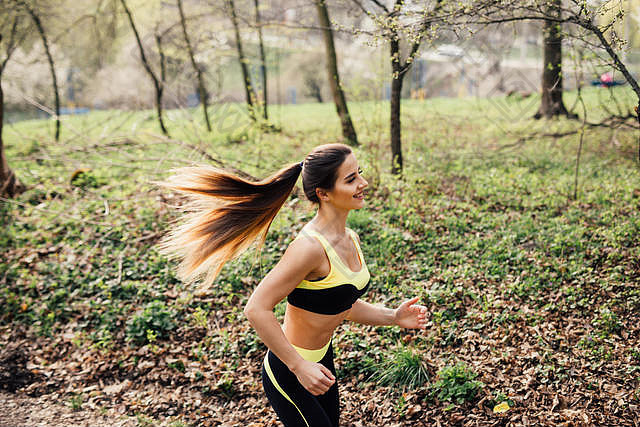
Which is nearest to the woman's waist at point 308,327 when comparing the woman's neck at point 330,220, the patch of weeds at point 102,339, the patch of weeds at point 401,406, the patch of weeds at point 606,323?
the woman's neck at point 330,220

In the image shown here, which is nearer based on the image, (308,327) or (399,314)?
(308,327)

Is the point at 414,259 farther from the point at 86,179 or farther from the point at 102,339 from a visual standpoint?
the point at 86,179

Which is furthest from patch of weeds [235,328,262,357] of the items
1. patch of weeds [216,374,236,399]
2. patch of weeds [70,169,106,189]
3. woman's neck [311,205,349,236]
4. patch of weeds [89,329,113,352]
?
patch of weeds [70,169,106,189]

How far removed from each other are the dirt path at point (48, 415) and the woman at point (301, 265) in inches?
97.4

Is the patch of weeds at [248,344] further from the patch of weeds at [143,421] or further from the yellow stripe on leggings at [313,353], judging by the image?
the yellow stripe on leggings at [313,353]

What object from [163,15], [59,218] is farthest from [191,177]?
[163,15]

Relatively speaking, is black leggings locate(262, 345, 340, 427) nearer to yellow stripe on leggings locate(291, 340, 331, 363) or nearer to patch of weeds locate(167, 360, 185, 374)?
yellow stripe on leggings locate(291, 340, 331, 363)

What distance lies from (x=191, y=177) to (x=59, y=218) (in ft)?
20.9

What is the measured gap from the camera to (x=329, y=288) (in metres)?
2.41

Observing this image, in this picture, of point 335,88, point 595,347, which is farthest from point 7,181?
point 595,347

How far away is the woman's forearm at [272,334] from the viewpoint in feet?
7.18

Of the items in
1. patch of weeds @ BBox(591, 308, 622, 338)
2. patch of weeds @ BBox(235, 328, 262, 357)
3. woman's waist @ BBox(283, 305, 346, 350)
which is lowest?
patch of weeds @ BBox(235, 328, 262, 357)

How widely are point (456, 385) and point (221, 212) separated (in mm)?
2473

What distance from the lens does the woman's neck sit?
8.19 feet
